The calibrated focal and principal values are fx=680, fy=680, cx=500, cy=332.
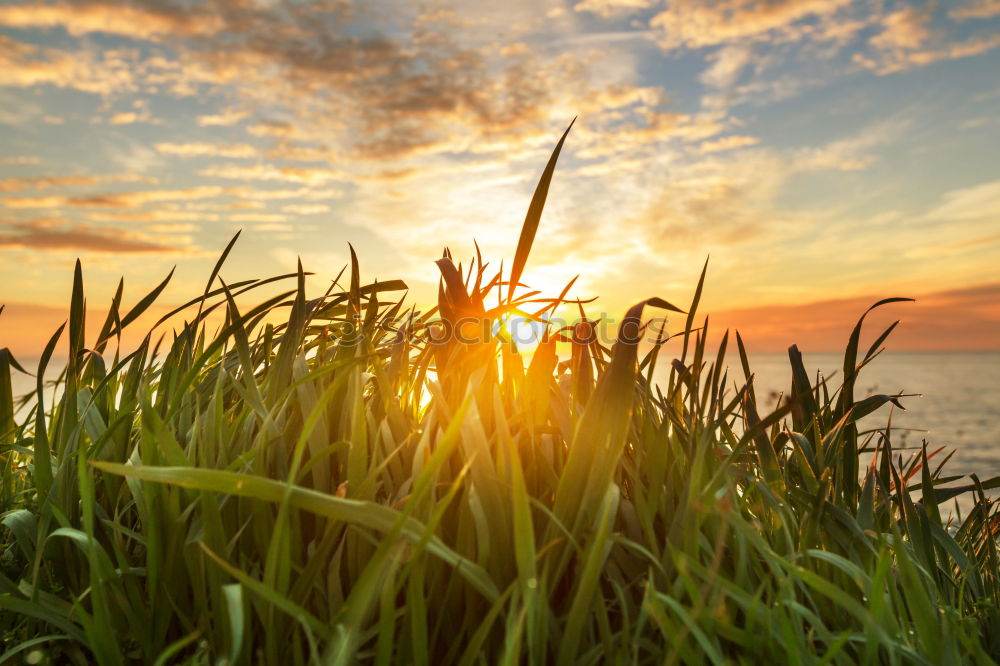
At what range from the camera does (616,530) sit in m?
1.37

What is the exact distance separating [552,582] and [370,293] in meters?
1.09

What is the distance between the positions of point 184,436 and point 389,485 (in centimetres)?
61

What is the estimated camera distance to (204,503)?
1141 millimetres

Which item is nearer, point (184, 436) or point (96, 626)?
point (96, 626)

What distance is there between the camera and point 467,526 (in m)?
1.20

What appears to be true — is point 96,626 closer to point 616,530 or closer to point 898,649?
point 616,530

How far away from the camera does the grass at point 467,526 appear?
1058 mm

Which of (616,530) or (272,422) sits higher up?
(272,422)

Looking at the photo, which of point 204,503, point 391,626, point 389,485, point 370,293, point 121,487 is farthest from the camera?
point 370,293

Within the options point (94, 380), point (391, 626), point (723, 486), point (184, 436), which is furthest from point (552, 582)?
point (94, 380)

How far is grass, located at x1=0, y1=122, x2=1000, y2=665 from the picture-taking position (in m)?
1.06

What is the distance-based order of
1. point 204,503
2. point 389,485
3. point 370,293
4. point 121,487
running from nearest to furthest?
point 204,503, point 389,485, point 121,487, point 370,293

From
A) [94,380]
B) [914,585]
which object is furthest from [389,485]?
[94,380]

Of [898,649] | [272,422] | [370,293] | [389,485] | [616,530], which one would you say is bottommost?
[898,649]
